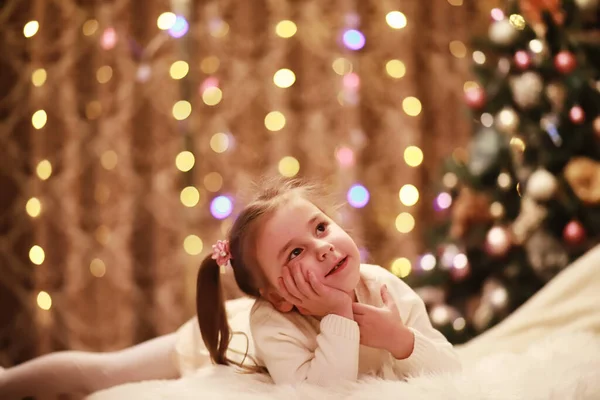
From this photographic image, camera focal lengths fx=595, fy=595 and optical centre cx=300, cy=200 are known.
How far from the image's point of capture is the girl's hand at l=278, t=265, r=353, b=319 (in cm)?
105

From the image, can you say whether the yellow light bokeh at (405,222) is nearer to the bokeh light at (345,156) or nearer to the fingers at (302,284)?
the bokeh light at (345,156)

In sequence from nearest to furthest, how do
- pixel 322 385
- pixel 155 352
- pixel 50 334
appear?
pixel 322 385 → pixel 155 352 → pixel 50 334

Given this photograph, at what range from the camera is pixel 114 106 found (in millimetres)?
Answer: 2758

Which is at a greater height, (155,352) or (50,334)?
(155,352)

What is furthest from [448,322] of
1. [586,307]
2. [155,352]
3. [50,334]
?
[50,334]

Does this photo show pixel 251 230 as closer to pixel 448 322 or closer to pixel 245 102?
pixel 448 322

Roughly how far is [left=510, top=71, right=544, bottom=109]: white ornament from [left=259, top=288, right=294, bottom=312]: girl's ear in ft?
4.09

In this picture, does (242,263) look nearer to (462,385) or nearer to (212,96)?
(462,385)

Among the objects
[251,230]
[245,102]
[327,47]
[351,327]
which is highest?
[327,47]

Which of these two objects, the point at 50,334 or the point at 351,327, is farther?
the point at 50,334

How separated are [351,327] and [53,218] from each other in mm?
2098

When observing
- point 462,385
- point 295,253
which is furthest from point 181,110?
point 462,385

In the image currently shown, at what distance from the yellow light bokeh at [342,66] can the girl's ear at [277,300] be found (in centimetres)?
178

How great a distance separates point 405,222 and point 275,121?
76 centimetres
